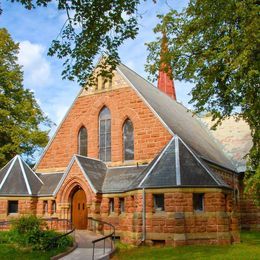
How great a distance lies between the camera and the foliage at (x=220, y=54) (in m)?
14.7

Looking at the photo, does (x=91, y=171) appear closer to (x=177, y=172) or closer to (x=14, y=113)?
(x=177, y=172)

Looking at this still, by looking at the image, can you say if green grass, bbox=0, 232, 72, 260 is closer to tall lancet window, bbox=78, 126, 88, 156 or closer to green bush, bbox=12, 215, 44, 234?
green bush, bbox=12, 215, 44, 234

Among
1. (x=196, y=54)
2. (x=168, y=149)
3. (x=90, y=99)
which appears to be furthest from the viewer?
(x=90, y=99)

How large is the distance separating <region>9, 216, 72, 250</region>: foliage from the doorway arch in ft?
15.9

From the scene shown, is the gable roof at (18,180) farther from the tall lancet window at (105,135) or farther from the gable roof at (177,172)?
the gable roof at (177,172)

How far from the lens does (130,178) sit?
22031 millimetres

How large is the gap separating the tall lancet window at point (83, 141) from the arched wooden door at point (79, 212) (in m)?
3.69

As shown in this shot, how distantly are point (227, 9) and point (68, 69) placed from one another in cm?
713

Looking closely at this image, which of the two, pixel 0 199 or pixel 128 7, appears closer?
pixel 128 7

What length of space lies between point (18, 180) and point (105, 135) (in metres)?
6.15

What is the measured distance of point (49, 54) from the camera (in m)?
11.1

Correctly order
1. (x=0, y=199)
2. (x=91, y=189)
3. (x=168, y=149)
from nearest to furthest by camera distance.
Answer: (x=168, y=149)
(x=91, y=189)
(x=0, y=199)

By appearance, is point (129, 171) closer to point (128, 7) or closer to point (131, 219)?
point (131, 219)

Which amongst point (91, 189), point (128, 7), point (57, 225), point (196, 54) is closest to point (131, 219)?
point (91, 189)
